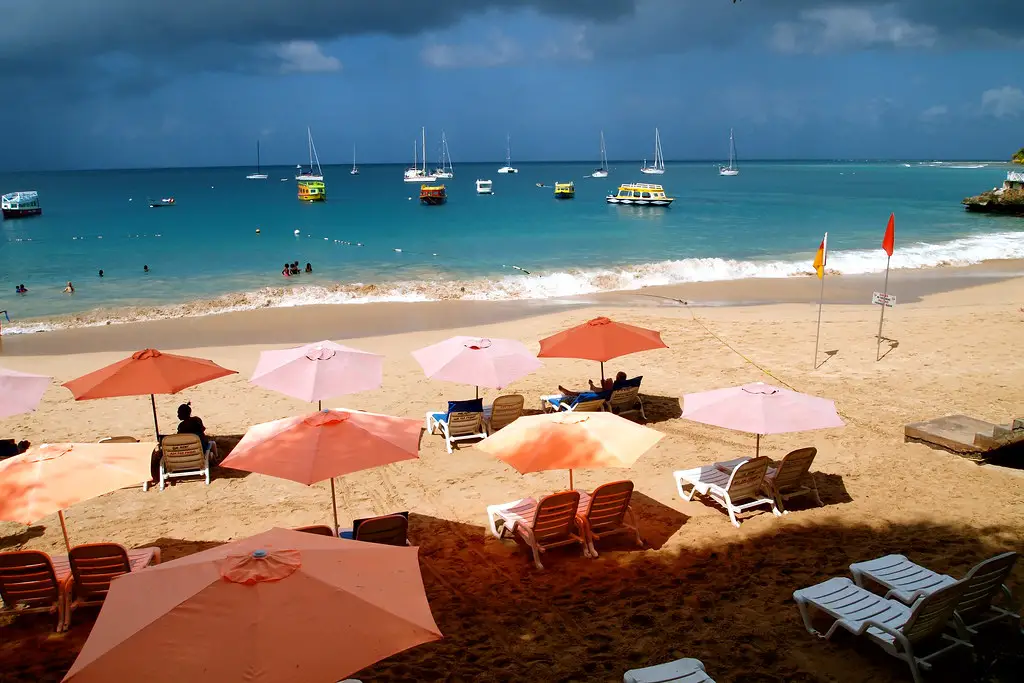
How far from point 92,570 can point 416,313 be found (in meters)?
Answer: 17.6

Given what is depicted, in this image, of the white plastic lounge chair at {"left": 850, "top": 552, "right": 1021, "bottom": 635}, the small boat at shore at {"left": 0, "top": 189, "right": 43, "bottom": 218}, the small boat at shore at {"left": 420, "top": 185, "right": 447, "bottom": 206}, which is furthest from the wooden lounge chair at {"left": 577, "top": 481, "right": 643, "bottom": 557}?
the small boat at shore at {"left": 0, "top": 189, "right": 43, "bottom": 218}

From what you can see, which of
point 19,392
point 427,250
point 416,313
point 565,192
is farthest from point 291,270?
point 565,192

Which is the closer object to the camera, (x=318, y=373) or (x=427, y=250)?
(x=318, y=373)

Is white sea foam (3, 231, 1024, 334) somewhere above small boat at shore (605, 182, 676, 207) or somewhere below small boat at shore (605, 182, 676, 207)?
below

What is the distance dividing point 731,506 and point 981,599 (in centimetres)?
265

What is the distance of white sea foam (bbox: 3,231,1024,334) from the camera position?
26.0 m

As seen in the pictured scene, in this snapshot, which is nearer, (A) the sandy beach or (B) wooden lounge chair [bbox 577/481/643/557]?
(A) the sandy beach

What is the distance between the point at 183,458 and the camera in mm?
9461

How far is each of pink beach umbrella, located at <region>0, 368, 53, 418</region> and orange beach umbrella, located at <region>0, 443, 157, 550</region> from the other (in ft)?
9.86

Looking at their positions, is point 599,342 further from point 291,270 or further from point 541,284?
point 291,270

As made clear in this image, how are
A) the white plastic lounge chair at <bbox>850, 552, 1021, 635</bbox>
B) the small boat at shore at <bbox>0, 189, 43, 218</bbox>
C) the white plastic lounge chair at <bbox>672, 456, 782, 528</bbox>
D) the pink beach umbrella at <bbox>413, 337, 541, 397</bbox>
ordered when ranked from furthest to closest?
the small boat at shore at <bbox>0, 189, 43, 218</bbox>, the pink beach umbrella at <bbox>413, 337, 541, 397</bbox>, the white plastic lounge chair at <bbox>672, 456, 782, 528</bbox>, the white plastic lounge chair at <bbox>850, 552, 1021, 635</bbox>

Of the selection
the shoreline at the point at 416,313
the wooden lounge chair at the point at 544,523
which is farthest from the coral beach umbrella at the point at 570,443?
the shoreline at the point at 416,313

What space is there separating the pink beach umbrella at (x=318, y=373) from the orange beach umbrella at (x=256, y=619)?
200 inches

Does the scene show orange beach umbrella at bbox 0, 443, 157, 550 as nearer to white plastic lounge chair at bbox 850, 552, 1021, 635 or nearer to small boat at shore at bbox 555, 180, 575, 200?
white plastic lounge chair at bbox 850, 552, 1021, 635
